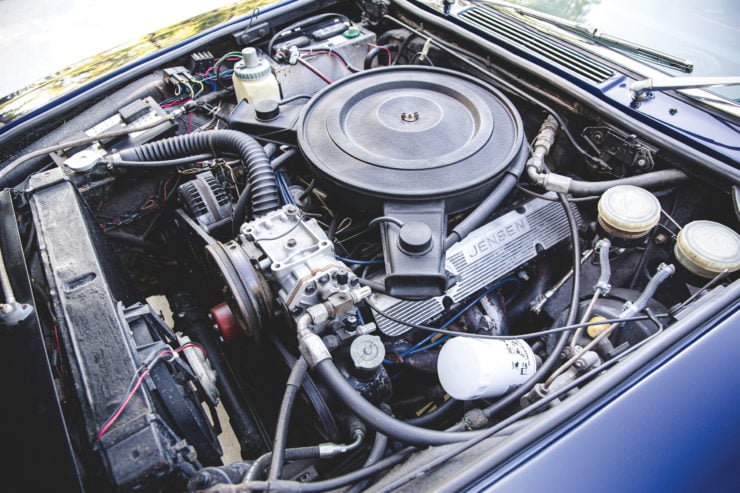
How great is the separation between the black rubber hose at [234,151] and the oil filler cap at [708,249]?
1.19m

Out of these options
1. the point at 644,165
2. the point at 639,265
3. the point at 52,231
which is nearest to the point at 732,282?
the point at 639,265

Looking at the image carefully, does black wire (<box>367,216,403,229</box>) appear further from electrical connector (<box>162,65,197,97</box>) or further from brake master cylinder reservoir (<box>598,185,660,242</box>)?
electrical connector (<box>162,65,197,97</box>)

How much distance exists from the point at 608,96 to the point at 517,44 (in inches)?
17.3

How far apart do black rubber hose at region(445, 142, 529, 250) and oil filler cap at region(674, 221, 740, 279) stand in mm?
498

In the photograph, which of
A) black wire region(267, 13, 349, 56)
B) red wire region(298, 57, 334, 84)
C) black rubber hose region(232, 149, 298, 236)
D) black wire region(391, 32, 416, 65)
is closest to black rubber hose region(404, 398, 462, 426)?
black rubber hose region(232, 149, 298, 236)

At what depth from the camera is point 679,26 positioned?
6.43ft

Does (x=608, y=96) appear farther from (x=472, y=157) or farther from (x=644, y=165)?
(x=472, y=157)

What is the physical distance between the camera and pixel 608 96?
1626mm

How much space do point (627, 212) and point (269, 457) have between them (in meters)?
1.18

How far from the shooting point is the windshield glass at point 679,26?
6.04 ft

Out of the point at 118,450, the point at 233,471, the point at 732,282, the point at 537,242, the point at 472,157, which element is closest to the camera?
the point at 118,450

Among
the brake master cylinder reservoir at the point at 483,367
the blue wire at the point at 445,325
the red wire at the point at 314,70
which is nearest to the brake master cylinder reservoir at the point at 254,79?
the red wire at the point at 314,70

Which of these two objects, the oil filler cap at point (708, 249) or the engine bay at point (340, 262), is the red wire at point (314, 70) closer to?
the engine bay at point (340, 262)

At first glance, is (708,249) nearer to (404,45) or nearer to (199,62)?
(404,45)
